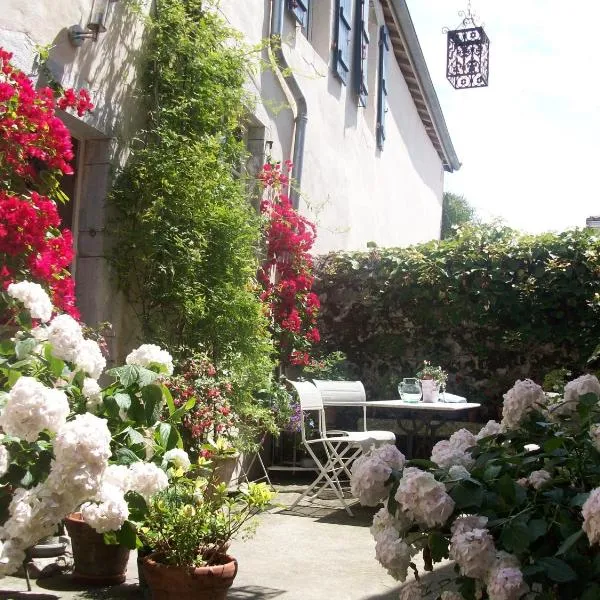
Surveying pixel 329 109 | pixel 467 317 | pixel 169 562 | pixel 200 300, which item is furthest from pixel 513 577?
pixel 329 109

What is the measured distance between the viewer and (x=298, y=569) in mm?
4301

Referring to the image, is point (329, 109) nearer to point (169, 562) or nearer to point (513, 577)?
point (169, 562)

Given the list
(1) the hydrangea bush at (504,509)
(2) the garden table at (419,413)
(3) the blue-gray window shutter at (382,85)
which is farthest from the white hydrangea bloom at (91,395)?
(3) the blue-gray window shutter at (382,85)

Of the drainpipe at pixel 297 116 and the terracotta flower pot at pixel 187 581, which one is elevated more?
the drainpipe at pixel 297 116

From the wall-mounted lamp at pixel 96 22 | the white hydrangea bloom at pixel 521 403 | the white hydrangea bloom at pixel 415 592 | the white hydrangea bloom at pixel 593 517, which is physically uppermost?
the wall-mounted lamp at pixel 96 22

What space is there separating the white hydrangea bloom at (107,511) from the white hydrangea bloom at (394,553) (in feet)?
2.79

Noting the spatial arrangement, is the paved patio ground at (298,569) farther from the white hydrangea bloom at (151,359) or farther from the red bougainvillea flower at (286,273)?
the red bougainvillea flower at (286,273)

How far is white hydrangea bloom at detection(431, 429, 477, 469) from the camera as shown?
2.34 meters

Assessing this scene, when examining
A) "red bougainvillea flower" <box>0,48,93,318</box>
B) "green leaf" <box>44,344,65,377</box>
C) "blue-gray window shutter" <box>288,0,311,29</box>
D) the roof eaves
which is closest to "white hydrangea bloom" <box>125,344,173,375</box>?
"green leaf" <box>44,344,65,377</box>

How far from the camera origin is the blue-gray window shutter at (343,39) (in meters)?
9.54

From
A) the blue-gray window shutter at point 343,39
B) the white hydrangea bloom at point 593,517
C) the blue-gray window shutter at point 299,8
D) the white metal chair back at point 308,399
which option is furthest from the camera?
the blue-gray window shutter at point 343,39

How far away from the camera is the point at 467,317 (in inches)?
309

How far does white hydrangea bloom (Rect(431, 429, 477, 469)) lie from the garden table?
11.5ft

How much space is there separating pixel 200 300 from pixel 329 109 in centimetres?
465
